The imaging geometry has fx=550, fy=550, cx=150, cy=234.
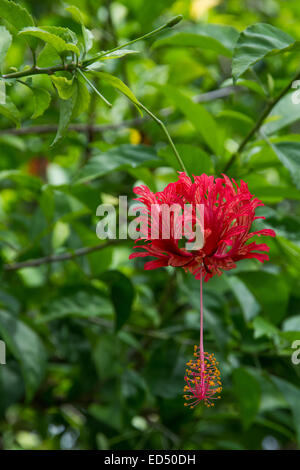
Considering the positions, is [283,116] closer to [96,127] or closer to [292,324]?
[292,324]

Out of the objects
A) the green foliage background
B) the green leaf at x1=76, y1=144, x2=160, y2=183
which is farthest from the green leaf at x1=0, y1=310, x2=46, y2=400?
the green leaf at x1=76, y1=144, x2=160, y2=183

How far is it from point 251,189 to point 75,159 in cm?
98

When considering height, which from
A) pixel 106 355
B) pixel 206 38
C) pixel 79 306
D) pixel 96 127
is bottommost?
pixel 106 355

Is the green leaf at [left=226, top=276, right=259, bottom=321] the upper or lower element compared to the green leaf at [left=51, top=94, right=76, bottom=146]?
lower

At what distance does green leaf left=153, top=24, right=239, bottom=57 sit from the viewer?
104 cm

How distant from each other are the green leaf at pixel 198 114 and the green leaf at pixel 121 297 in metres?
0.34

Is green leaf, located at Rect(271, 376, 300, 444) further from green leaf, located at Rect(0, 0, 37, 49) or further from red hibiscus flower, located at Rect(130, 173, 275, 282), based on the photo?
green leaf, located at Rect(0, 0, 37, 49)

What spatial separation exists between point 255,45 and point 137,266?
0.79 meters

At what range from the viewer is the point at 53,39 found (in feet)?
2.47

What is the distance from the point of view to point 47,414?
1614mm

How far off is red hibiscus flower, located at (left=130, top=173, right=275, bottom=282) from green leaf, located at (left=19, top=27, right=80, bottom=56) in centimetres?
21

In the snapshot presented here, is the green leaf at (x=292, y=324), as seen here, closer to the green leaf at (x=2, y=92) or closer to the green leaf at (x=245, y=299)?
the green leaf at (x=245, y=299)

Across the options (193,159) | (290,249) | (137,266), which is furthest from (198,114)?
(137,266)

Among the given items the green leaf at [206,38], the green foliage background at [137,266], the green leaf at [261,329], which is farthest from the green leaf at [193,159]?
the green leaf at [261,329]
